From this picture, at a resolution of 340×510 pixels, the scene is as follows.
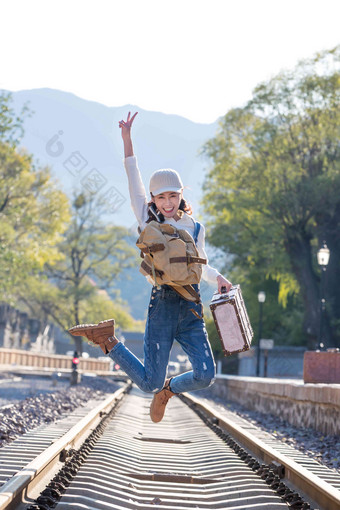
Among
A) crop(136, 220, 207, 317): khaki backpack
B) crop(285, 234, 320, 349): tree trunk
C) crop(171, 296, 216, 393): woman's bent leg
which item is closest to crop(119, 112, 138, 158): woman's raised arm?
crop(136, 220, 207, 317): khaki backpack

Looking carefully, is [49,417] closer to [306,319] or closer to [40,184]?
[306,319]

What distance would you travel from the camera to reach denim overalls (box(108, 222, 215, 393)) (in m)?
5.00

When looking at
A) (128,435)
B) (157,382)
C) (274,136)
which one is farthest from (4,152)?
(157,382)

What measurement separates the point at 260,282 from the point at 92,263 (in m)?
21.9

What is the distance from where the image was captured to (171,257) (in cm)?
475

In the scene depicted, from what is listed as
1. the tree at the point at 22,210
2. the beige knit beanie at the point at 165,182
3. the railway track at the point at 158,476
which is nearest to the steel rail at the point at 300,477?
the railway track at the point at 158,476

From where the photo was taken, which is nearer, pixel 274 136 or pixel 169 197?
pixel 169 197

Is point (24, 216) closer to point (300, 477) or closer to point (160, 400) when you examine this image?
point (160, 400)

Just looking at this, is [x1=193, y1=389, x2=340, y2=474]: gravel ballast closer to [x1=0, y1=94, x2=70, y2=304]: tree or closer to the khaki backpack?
the khaki backpack

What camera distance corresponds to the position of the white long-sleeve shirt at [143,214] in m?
5.10

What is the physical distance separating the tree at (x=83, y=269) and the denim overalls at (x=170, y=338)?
2334 inches

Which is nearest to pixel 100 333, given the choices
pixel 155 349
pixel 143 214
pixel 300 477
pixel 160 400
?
pixel 155 349

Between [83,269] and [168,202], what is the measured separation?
62447mm

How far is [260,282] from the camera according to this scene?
49125 mm
